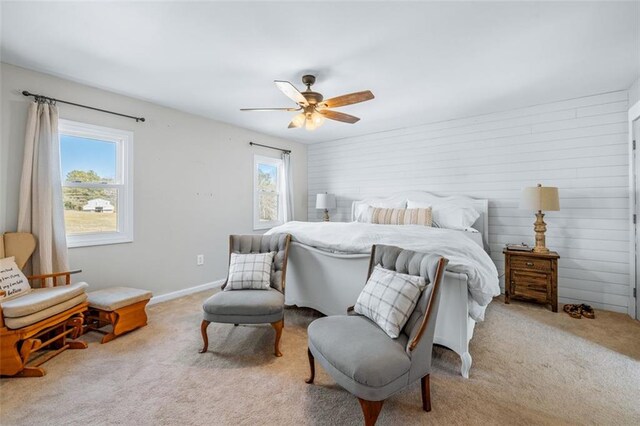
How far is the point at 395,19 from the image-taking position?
2033 millimetres

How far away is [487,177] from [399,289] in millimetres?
3083

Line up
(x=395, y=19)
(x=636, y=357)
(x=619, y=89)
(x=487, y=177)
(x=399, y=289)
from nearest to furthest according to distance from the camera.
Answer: (x=399, y=289) < (x=395, y=19) < (x=636, y=357) < (x=619, y=89) < (x=487, y=177)

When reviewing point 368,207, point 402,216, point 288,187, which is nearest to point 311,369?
point 402,216

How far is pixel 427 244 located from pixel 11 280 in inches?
137

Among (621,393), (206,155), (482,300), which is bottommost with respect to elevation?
(621,393)

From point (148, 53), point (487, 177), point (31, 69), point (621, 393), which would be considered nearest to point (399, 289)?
point (621, 393)

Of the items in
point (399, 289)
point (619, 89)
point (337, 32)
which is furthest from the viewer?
point (619, 89)

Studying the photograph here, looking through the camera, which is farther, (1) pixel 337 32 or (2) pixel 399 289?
(1) pixel 337 32

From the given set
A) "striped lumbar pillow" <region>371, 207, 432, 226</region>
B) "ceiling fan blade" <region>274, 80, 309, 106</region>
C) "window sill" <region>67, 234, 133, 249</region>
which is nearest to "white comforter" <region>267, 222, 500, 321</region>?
"striped lumbar pillow" <region>371, 207, 432, 226</region>

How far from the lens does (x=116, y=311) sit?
266cm

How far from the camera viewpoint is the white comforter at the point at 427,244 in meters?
2.11

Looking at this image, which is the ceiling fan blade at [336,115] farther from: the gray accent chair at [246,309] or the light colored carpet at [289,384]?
the light colored carpet at [289,384]

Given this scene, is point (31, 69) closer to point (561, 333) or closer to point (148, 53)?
point (148, 53)

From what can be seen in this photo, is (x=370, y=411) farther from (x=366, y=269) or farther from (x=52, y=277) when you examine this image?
(x=52, y=277)
